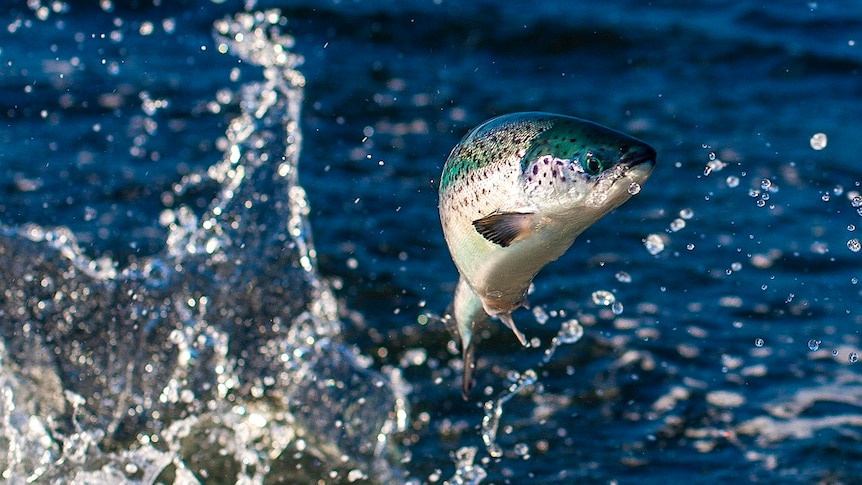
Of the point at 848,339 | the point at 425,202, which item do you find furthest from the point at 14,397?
the point at 848,339

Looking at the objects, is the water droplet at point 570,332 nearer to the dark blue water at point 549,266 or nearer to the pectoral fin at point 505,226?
the dark blue water at point 549,266

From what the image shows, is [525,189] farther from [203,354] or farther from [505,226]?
[203,354]

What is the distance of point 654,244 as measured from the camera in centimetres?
636

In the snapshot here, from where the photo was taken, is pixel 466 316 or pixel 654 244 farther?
pixel 654 244

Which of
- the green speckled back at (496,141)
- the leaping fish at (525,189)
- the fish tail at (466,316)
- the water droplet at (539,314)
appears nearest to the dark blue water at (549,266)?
the water droplet at (539,314)

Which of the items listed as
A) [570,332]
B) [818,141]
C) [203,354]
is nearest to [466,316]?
[203,354]

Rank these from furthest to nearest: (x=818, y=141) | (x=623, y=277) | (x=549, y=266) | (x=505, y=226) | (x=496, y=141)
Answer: (x=549, y=266) → (x=623, y=277) → (x=818, y=141) → (x=496, y=141) → (x=505, y=226)

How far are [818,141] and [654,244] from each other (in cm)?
→ 121

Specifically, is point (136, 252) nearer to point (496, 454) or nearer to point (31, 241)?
point (31, 241)

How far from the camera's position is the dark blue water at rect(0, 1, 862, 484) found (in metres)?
5.96

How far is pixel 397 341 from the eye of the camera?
20.9 ft

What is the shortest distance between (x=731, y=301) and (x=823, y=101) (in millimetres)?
1498

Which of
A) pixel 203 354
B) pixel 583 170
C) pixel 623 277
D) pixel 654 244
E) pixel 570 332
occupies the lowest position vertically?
pixel 203 354

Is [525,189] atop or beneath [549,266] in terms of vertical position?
atop
